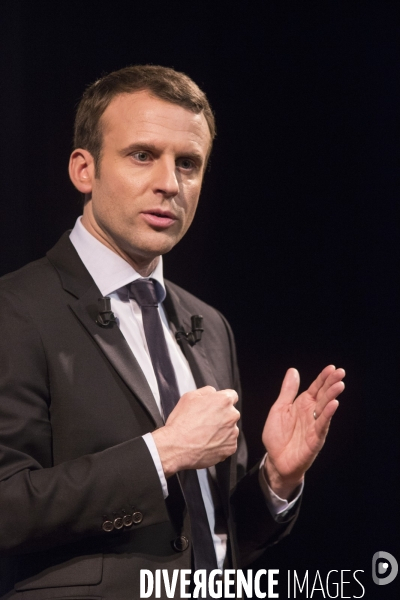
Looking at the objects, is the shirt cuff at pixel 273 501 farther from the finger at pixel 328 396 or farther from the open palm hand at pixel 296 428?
the finger at pixel 328 396

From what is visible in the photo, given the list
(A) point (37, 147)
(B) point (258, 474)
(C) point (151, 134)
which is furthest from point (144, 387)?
(A) point (37, 147)

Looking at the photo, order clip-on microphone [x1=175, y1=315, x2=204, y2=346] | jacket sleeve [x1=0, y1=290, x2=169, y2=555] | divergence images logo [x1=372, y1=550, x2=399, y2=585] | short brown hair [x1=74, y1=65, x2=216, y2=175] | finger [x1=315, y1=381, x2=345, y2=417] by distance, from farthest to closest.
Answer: divergence images logo [x1=372, y1=550, x2=399, y2=585]
clip-on microphone [x1=175, y1=315, x2=204, y2=346]
short brown hair [x1=74, y1=65, x2=216, y2=175]
finger [x1=315, y1=381, x2=345, y2=417]
jacket sleeve [x1=0, y1=290, x2=169, y2=555]

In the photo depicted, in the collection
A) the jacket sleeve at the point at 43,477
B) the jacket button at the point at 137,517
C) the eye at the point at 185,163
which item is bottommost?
the jacket button at the point at 137,517

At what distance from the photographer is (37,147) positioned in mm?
2566

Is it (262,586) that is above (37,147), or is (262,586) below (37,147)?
below

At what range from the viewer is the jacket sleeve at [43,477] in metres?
1.65

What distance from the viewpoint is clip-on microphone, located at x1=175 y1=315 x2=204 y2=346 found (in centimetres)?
217

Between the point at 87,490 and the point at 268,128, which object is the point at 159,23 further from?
the point at 87,490

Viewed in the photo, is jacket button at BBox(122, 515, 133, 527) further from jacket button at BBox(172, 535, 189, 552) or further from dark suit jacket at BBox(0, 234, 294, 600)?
jacket button at BBox(172, 535, 189, 552)

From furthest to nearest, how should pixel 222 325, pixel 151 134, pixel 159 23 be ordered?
pixel 159 23 → pixel 222 325 → pixel 151 134

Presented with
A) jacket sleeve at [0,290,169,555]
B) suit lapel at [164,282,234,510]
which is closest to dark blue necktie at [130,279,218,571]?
suit lapel at [164,282,234,510]

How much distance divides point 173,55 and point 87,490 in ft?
5.75

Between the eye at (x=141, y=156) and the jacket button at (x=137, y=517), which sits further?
the eye at (x=141, y=156)

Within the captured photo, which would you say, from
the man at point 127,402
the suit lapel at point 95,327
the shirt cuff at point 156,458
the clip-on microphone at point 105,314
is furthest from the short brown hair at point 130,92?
the shirt cuff at point 156,458
